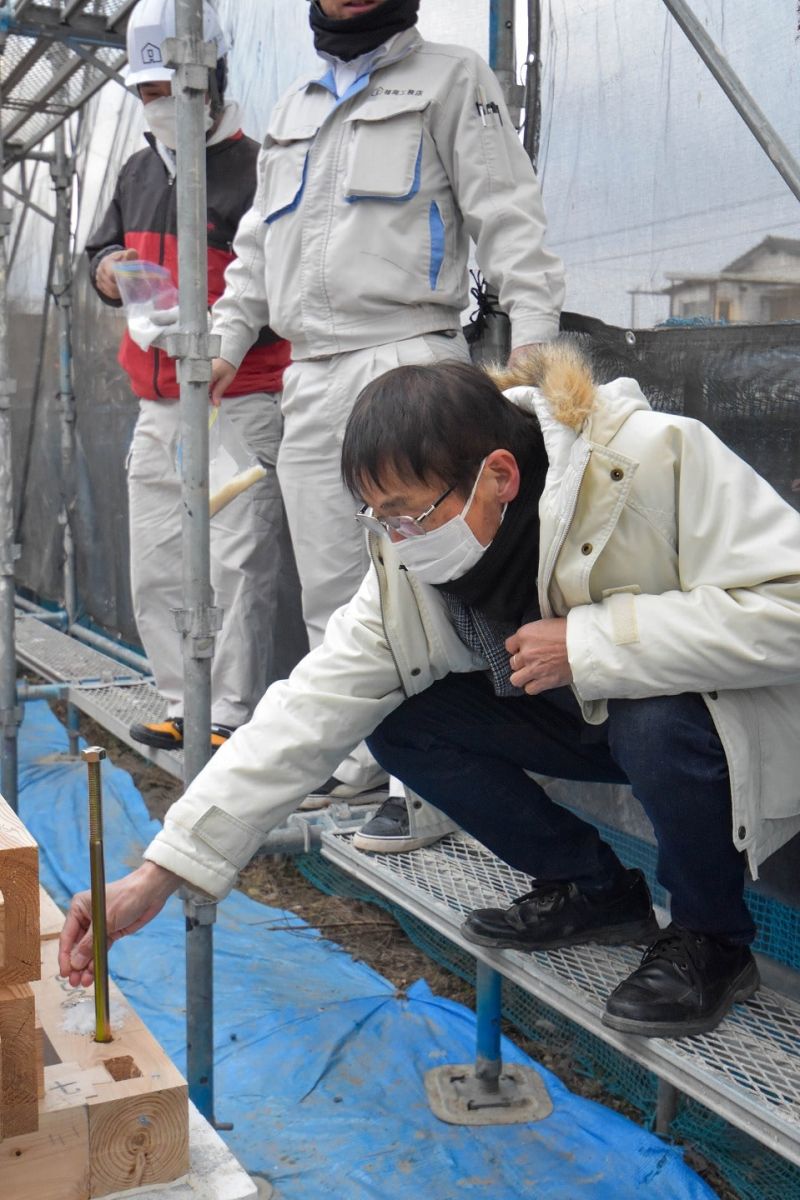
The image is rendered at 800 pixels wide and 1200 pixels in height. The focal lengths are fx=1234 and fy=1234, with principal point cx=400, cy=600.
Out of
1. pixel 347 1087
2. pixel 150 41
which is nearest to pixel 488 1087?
pixel 347 1087

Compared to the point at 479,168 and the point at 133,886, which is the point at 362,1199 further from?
the point at 479,168

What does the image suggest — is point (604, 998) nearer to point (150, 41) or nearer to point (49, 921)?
point (49, 921)

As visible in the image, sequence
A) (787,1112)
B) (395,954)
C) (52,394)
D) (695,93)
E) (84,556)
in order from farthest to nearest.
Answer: (52,394) → (84,556) → (395,954) → (695,93) → (787,1112)

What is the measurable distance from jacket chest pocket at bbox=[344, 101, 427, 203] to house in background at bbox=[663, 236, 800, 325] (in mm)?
566

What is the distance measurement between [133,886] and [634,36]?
1890 millimetres

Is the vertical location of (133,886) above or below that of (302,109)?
below

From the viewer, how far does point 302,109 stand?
2.58 metres

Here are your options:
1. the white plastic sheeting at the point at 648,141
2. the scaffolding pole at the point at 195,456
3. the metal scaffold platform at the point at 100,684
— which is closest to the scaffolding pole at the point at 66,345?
the metal scaffold platform at the point at 100,684

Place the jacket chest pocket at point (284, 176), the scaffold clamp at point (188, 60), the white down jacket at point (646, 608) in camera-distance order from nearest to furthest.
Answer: the white down jacket at point (646, 608), the scaffold clamp at point (188, 60), the jacket chest pocket at point (284, 176)

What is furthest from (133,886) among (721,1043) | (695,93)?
(695,93)

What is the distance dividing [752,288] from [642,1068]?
143 cm

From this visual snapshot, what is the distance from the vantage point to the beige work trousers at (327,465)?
2.50 meters

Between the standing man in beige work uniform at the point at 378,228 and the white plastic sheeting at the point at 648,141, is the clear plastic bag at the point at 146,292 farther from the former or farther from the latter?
the white plastic sheeting at the point at 648,141

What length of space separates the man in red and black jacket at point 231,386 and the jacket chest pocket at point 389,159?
667 mm
